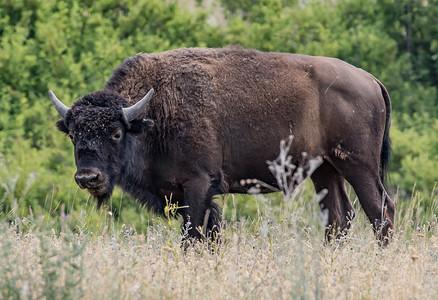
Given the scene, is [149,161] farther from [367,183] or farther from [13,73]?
[13,73]

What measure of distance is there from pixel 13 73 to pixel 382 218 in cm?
1050

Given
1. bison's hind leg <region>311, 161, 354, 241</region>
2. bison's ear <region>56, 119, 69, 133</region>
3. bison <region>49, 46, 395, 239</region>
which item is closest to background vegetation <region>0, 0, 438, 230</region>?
bison's hind leg <region>311, 161, 354, 241</region>

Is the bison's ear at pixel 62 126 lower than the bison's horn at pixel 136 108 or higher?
lower

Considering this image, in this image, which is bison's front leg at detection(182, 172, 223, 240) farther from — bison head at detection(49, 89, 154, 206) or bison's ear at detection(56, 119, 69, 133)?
bison's ear at detection(56, 119, 69, 133)

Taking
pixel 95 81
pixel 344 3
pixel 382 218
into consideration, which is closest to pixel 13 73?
pixel 95 81

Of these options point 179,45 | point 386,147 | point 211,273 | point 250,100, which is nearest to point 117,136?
point 250,100

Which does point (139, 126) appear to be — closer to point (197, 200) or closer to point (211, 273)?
point (197, 200)

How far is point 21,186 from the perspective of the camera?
1420cm

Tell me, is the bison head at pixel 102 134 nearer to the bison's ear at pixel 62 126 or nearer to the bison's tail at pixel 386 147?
the bison's ear at pixel 62 126

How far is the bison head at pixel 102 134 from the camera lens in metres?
6.71

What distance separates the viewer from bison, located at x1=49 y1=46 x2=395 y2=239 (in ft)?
23.0

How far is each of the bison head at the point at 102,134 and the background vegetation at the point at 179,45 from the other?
22.8 ft

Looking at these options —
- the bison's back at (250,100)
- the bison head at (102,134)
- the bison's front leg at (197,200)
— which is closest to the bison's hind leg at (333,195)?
the bison's back at (250,100)

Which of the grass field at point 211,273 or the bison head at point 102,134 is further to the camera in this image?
the bison head at point 102,134
